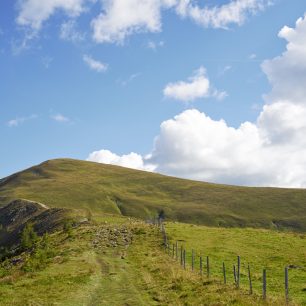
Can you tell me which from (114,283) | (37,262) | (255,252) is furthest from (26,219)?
(114,283)

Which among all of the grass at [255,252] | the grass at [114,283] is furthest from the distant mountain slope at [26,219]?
the grass at [114,283]

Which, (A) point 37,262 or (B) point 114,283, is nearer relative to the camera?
(B) point 114,283

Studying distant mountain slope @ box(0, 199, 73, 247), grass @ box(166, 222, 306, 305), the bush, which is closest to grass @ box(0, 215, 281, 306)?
the bush

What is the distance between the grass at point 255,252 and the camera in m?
36.7

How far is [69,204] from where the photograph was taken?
197250 mm

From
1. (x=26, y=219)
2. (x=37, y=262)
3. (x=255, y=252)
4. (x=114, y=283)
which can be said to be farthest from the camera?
(x=26, y=219)

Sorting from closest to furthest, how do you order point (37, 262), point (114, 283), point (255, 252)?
point (114, 283) < point (37, 262) < point (255, 252)

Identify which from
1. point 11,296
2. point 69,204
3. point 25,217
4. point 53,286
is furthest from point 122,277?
point 69,204

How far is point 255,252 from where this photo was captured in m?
56.6

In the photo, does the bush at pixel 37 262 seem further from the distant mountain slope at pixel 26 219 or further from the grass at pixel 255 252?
the distant mountain slope at pixel 26 219

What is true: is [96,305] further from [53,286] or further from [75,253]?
[75,253]

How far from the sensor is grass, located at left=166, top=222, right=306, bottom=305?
36.7 meters

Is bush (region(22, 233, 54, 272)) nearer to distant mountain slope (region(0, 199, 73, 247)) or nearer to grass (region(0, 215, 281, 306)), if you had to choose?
grass (region(0, 215, 281, 306))

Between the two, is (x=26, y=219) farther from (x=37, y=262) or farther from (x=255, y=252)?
(x=37, y=262)
